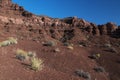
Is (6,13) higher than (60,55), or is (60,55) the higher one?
(6,13)

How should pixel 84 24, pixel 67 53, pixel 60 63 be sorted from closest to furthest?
pixel 60 63 < pixel 67 53 < pixel 84 24

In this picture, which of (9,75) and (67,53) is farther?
(67,53)

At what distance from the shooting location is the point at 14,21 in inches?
1836

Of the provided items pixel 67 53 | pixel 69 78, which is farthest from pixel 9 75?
pixel 67 53

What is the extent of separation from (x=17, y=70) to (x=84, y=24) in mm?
49353

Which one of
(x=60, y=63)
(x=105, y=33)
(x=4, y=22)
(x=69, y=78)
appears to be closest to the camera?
(x=69, y=78)

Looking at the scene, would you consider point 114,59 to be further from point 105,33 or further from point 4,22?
point 105,33

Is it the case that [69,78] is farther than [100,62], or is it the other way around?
[100,62]

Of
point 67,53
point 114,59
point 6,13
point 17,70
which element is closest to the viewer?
point 17,70

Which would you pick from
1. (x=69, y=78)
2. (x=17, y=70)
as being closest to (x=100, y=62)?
(x=69, y=78)

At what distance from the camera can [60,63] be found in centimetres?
1948

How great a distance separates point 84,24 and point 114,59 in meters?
35.1

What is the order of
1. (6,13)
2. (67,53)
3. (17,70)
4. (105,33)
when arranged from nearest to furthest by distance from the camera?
(17,70) → (67,53) → (6,13) → (105,33)

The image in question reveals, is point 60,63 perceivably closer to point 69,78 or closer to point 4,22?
point 69,78
